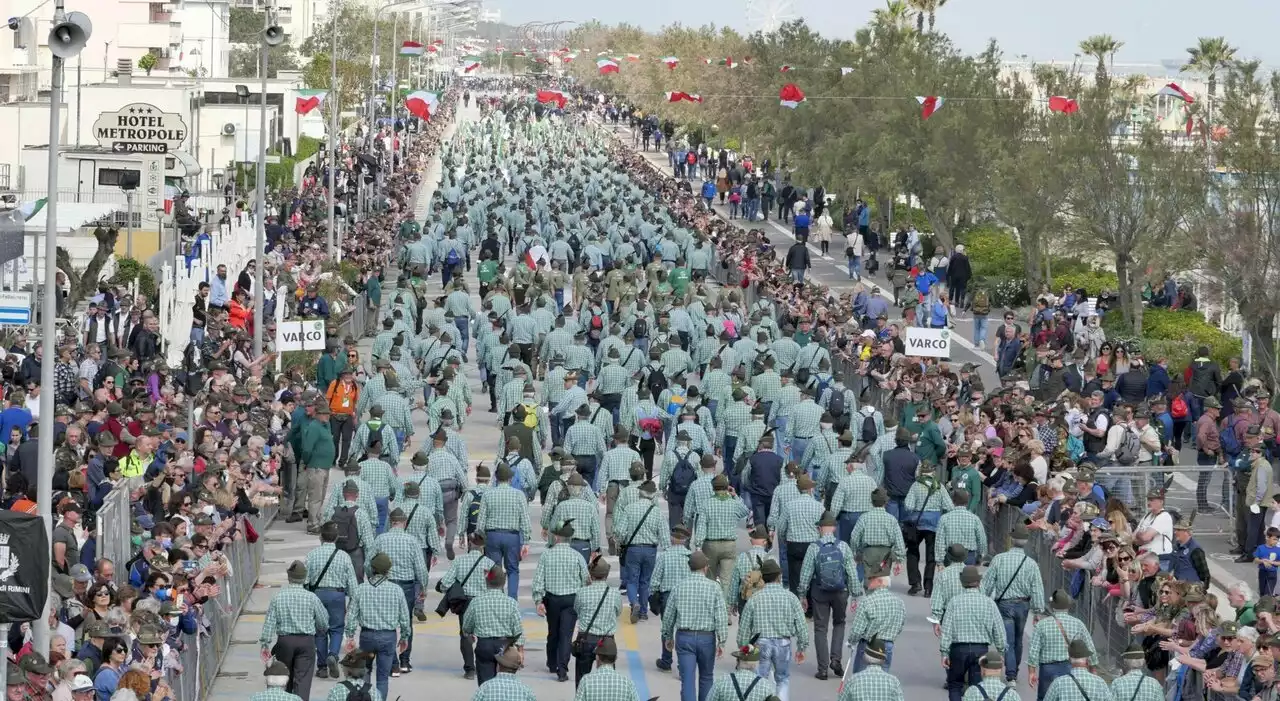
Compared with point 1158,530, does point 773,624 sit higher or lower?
lower

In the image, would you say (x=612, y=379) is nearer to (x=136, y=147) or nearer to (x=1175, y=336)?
(x=1175, y=336)

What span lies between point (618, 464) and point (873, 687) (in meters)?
7.23

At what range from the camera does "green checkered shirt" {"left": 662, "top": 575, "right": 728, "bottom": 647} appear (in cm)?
1661

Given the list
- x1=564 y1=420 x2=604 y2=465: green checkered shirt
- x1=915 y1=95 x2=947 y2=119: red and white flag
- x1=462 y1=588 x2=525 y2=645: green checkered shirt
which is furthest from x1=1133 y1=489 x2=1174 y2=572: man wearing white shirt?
x1=915 y1=95 x2=947 y2=119: red and white flag

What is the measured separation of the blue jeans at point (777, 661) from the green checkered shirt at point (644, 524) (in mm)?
2851

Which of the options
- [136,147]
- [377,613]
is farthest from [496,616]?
[136,147]

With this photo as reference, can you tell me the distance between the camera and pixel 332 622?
17500 millimetres

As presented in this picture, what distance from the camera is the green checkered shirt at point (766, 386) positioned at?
27156 mm

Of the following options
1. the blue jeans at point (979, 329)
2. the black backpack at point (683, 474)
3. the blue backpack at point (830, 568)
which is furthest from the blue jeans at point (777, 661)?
the blue jeans at point (979, 329)

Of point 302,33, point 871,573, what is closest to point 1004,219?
point 871,573

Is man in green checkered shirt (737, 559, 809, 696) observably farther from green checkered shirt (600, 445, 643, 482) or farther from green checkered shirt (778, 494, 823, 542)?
green checkered shirt (600, 445, 643, 482)

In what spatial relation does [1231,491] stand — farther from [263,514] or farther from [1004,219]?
[1004,219]

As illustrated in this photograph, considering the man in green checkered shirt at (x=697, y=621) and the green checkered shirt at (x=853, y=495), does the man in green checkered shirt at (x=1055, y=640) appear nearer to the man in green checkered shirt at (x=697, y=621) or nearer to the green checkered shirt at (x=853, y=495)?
the man in green checkered shirt at (x=697, y=621)

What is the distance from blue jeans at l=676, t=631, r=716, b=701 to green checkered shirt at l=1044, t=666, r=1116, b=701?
3.03 metres
